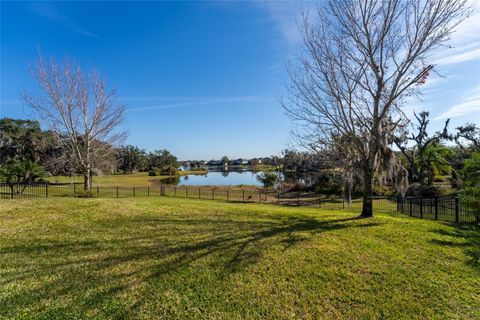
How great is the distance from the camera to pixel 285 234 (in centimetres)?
641

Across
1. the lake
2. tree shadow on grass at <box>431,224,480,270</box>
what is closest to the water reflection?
the lake

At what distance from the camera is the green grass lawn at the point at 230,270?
11.4ft

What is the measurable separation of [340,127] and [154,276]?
793 centimetres

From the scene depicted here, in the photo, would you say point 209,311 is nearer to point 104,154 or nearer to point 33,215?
point 33,215

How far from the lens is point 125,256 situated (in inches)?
192

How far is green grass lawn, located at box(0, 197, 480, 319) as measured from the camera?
348cm

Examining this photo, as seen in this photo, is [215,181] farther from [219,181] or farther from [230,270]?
[230,270]

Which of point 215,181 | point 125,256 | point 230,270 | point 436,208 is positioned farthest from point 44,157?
point 436,208

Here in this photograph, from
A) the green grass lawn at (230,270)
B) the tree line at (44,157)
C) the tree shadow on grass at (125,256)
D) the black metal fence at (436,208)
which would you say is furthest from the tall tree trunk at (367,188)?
the tree line at (44,157)

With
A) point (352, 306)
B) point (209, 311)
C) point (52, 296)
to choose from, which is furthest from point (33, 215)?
point (352, 306)

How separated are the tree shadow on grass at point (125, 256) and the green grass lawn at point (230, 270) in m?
0.02

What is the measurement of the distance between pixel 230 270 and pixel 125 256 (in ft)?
6.78

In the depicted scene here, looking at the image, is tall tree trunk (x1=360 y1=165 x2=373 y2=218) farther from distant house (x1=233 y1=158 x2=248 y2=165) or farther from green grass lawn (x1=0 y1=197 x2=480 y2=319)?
distant house (x1=233 y1=158 x2=248 y2=165)

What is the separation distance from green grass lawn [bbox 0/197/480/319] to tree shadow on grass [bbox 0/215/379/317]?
2 cm
